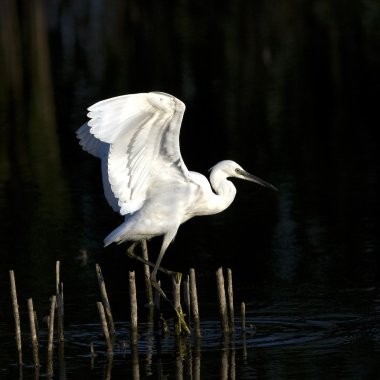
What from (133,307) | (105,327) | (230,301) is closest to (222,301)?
(230,301)

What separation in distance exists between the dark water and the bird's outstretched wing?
1.14 meters

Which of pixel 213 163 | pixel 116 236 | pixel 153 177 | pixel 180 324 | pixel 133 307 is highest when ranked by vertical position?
pixel 153 177

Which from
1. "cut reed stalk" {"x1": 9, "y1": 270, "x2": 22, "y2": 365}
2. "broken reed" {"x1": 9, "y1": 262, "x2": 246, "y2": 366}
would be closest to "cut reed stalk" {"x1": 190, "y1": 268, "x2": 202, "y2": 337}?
"broken reed" {"x1": 9, "y1": 262, "x2": 246, "y2": 366}

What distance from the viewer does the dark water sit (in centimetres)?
948

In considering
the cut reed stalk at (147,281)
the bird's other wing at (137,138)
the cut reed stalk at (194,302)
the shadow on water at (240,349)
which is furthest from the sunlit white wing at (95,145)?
the cut reed stalk at (194,302)

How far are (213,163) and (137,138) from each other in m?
7.36

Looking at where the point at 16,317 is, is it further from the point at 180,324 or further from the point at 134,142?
the point at 134,142

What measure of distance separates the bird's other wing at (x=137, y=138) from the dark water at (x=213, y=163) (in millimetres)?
1182

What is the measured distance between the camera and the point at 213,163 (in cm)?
1717

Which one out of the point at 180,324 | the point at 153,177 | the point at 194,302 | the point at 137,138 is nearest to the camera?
the point at 194,302

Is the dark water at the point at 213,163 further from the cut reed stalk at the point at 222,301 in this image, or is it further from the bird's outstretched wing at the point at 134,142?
the bird's outstretched wing at the point at 134,142

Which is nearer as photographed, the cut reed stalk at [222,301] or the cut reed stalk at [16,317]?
the cut reed stalk at [16,317]

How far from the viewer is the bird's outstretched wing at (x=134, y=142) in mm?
9312

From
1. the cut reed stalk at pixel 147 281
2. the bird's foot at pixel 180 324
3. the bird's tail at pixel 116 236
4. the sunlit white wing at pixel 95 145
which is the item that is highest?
the sunlit white wing at pixel 95 145
